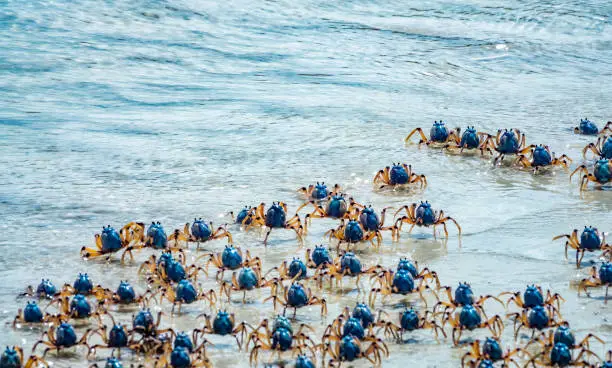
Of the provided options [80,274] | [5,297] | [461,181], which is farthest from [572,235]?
[5,297]

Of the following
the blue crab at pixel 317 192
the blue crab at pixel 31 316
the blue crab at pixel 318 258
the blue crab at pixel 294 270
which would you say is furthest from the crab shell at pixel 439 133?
the blue crab at pixel 31 316

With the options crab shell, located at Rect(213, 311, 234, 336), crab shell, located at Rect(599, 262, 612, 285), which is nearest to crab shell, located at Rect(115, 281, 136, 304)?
Result: crab shell, located at Rect(213, 311, 234, 336)

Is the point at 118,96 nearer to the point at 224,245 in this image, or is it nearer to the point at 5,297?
the point at 224,245

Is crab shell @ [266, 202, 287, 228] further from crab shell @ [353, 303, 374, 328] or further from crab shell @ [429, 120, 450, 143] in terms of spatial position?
crab shell @ [429, 120, 450, 143]

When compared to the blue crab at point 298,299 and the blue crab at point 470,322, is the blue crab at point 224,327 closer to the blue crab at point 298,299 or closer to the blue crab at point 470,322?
the blue crab at point 298,299

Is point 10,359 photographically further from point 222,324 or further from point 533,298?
point 533,298

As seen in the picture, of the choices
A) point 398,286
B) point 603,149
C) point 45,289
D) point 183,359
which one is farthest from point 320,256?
point 603,149
